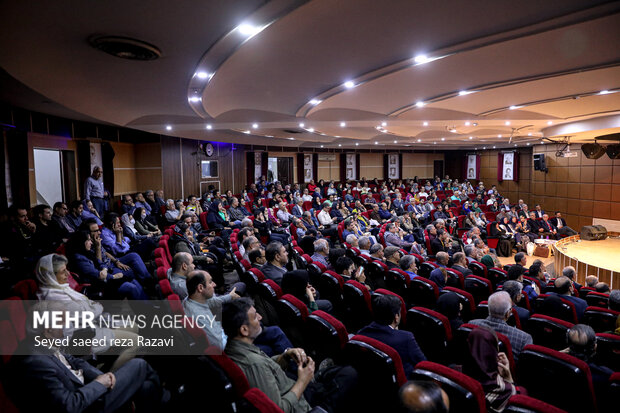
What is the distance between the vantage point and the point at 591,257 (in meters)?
7.51

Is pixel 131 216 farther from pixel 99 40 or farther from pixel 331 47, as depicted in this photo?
pixel 331 47

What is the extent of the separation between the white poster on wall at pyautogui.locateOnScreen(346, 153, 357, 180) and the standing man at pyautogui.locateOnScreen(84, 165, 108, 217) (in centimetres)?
1203

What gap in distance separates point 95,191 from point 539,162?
1493cm

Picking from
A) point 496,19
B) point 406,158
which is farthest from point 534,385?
point 406,158

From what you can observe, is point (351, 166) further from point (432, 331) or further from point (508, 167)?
point (432, 331)

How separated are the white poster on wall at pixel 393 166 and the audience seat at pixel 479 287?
1540cm

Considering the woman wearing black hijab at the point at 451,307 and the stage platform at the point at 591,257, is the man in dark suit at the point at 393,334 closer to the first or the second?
the woman wearing black hijab at the point at 451,307

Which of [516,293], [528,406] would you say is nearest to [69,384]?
[528,406]

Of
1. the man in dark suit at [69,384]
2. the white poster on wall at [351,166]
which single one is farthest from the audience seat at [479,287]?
the white poster on wall at [351,166]

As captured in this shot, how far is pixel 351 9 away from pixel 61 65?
9.10 feet

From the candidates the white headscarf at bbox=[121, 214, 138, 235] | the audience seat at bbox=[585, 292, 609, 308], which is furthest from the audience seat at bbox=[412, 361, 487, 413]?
the white headscarf at bbox=[121, 214, 138, 235]

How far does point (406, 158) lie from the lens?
1955cm

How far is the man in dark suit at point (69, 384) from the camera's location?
1535 mm

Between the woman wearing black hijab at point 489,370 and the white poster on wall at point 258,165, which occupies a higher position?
the white poster on wall at point 258,165
